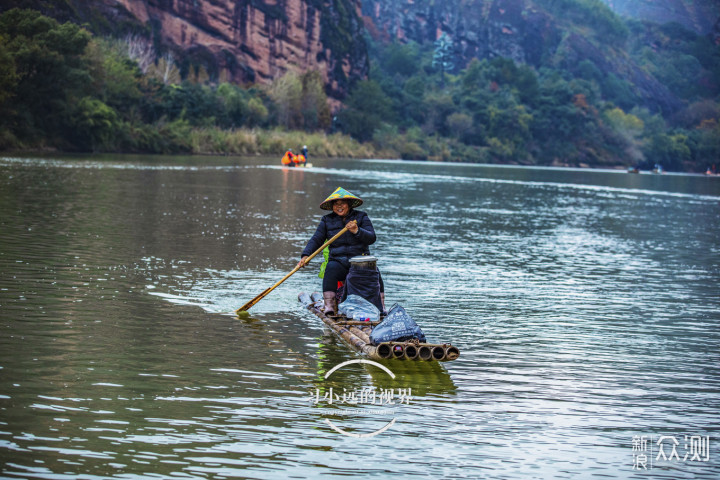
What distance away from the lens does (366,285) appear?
1290cm

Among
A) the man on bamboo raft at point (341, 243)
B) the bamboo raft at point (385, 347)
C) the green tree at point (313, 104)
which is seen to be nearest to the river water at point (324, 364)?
the bamboo raft at point (385, 347)

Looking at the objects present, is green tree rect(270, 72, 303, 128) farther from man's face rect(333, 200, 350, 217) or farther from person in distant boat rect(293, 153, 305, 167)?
man's face rect(333, 200, 350, 217)

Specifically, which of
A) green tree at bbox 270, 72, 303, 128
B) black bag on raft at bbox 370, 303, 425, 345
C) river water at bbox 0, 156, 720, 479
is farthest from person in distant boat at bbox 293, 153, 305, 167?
black bag on raft at bbox 370, 303, 425, 345

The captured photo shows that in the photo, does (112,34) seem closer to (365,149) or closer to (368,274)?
(365,149)

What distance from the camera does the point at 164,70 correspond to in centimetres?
9912

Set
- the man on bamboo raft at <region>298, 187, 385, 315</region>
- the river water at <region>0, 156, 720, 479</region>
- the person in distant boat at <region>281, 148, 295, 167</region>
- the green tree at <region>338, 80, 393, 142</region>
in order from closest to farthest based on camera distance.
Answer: the river water at <region>0, 156, 720, 479</region> < the man on bamboo raft at <region>298, 187, 385, 315</region> < the person in distant boat at <region>281, 148, 295, 167</region> < the green tree at <region>338, 80, 393, 142</region>

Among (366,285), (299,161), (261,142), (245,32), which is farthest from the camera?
(245,32)

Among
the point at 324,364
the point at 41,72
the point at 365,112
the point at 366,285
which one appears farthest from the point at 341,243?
the point at 365,112

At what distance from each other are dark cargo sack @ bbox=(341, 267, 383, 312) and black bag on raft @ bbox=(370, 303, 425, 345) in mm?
2072

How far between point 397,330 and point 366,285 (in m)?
2.37

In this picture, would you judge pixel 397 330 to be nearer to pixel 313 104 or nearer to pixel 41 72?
pixel 41 72

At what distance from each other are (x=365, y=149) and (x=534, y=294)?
108 meters

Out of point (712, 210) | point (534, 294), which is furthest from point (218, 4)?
point (534, 294)

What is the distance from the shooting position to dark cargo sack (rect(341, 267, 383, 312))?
42.3ft
